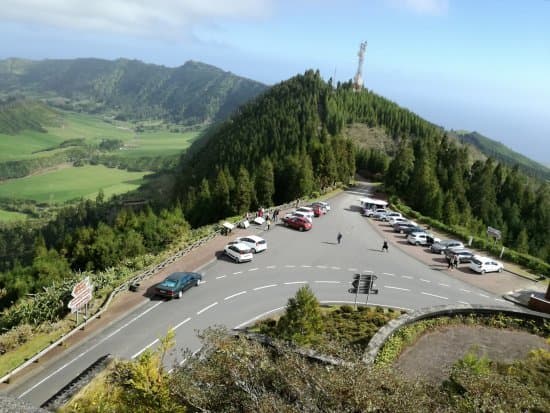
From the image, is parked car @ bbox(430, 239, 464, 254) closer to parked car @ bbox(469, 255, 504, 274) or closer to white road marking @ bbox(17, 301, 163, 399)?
parked car @ bbox(469, 255, 504, 274)

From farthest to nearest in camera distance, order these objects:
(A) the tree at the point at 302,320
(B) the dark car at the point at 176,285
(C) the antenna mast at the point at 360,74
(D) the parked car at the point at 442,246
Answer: (C) the antenna mast at the point at 360,74 → (D) the parked car at the point at 442,246 → (B) the dark car at the point at 176,285 → (A) the tree at the point at 302,320

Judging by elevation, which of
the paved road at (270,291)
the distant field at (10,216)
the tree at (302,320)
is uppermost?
the tree at (302,320)

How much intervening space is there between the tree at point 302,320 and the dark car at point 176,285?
10437 millimetres

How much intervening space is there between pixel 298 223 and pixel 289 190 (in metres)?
27.0

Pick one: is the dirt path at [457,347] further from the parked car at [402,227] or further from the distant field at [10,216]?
the distant field at [10,216]

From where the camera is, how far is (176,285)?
31766mm

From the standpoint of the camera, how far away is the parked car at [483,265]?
145 ft

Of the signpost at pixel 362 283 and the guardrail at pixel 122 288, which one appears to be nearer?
the guardrail at pixel 122 288

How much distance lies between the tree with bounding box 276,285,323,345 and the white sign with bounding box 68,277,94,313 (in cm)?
1266

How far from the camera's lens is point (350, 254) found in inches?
1790

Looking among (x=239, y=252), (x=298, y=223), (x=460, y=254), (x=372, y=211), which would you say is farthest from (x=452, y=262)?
(x=239, y=252)

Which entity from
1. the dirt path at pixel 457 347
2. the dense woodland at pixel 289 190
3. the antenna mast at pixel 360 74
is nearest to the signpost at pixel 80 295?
the dirt path at pixel 457 347

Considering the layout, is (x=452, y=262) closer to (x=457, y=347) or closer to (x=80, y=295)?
(x=457, y=347)

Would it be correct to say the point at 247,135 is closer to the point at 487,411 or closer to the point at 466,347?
the point at 466,347
